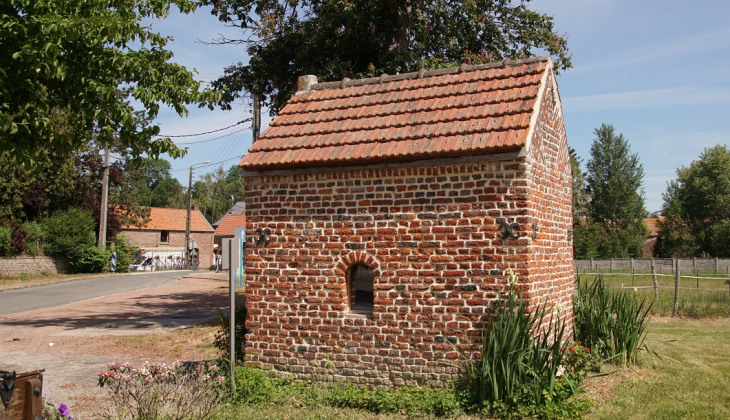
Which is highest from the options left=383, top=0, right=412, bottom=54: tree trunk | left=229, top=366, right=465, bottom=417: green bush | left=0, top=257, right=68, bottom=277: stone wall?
left=383, top=0, right=412, bottom=54: tree trunk

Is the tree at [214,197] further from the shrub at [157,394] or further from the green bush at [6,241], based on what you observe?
the shrub at [157,394]

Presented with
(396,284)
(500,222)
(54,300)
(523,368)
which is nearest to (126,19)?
(396,284)

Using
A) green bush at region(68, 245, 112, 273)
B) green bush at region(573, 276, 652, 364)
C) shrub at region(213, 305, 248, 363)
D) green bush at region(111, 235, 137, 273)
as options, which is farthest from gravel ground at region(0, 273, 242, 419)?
green bush at region(111, 235, 137, 273)

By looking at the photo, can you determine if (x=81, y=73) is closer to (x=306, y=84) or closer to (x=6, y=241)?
(x=306, y=84)

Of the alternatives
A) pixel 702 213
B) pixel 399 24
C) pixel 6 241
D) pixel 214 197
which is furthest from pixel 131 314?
pixel 214 197

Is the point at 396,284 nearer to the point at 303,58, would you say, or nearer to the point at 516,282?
the point at 516,282

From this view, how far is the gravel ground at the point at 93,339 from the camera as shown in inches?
364

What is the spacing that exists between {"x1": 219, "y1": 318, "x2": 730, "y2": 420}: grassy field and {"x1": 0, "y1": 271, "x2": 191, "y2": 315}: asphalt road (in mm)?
14954

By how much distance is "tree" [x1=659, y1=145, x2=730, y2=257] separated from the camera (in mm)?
52344

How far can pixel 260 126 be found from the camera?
727 inches

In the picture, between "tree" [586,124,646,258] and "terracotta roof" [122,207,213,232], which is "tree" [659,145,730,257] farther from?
"terracotta roof" [122,207,213,232]

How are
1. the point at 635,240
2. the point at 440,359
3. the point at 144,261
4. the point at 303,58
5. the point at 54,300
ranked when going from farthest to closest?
the point at 635,240
the point at 144,261
the point at 54,300
the point at 303,58
the point at 440,359

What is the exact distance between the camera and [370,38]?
17.0 meters

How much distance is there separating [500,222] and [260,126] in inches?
496
